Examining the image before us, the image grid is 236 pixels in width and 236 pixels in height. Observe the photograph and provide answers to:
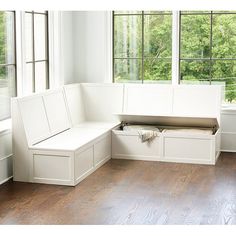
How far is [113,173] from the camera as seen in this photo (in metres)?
5.29

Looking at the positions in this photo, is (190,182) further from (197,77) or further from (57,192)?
(197,77)

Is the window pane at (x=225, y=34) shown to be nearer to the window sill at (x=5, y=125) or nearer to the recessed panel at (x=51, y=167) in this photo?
the recessed panel at (x=51, y=167)

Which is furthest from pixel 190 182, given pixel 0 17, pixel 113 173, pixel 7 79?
pixel 0 17

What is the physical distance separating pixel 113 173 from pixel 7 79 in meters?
1.69

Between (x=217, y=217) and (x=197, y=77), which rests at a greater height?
(x=197, y=77)

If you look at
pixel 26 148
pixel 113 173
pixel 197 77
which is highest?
pixel 197 77

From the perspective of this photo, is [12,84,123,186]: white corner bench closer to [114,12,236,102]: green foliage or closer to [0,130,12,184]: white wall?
[0,130,12,184]: white wall

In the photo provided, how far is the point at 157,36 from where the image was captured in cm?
665

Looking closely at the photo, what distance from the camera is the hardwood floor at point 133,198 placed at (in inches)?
143

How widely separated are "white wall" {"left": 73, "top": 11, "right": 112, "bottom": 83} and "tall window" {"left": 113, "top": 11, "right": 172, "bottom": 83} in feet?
0.51

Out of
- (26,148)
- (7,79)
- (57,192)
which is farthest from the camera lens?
(7,79)

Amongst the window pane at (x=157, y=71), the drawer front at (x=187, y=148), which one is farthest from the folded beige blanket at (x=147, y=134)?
the window pane at (x=157, y=71)

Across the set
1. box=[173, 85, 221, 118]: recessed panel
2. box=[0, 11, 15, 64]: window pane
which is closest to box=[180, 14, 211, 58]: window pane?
box=[173, 85, 221, 118]: recessed panel

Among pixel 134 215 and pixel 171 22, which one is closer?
pixel 134 215
